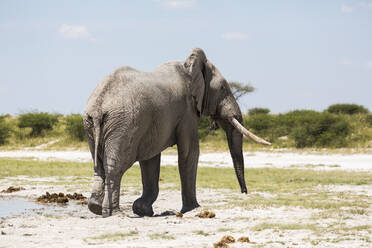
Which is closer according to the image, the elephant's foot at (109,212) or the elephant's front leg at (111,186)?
the elephant's front leg at (111,186)

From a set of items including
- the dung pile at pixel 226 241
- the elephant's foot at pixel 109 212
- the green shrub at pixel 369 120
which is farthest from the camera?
the green shrub at pixel 369 120

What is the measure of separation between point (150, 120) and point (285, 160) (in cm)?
1693

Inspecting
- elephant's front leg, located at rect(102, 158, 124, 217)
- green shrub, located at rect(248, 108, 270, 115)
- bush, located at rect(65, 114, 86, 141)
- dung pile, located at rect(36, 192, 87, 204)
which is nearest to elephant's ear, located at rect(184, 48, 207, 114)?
elephant's front leg, located at rect(102, 158, 124, 217)

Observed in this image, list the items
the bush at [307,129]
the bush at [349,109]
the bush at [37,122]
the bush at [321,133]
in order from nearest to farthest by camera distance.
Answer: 1. the bush at [321,133]
2. the bush at [307,129]
3. the bush at [37,122]
4. the bush at [349,109]

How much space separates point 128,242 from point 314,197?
19.8 feet

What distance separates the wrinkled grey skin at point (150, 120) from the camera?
8.59 m

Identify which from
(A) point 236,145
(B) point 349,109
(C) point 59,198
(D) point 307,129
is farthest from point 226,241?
(B) point 349,109

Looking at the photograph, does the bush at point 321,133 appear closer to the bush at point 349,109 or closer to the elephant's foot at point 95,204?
the bush at point 349,109

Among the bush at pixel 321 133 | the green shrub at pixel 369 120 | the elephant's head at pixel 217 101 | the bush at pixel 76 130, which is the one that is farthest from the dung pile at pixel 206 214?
the green shrub at pixel 369 120

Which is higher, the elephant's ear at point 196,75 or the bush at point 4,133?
the elephant's ear at point 196,75

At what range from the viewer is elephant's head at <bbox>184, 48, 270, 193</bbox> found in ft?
33.3

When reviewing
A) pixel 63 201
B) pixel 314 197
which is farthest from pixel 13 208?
pixel 314 197

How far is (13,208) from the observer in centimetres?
1148

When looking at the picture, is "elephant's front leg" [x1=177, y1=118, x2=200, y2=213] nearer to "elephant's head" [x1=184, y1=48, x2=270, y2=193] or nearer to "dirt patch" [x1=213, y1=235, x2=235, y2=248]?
"elephant's head" [x1=184, y1=48, x2=270, y2=193]
